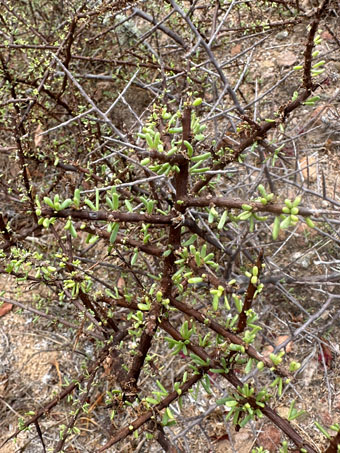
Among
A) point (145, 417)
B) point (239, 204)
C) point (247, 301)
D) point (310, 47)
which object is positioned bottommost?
point (145, 417)

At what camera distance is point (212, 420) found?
2.01 metres

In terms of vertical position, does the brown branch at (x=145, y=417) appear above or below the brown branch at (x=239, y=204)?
below

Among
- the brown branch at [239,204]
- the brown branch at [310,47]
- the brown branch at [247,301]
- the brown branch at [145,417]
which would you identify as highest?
the brown branch at [310,47]

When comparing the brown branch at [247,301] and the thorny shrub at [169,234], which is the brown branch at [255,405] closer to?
the thorny shrub at [169,234]

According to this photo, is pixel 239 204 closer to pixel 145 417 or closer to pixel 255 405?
pixel 255 405

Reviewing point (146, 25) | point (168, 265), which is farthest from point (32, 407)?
point (146, 25)

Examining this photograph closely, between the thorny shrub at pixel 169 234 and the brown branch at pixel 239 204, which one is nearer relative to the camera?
the brown branch at pixel 239 204

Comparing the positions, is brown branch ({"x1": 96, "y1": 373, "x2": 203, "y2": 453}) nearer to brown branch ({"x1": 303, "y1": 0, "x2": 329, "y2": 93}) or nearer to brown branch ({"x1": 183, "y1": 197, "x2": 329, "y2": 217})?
brown branch ({"x1": 183, "y1": 197, "x2": 329, "y2": 217})

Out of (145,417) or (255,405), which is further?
(145,417)

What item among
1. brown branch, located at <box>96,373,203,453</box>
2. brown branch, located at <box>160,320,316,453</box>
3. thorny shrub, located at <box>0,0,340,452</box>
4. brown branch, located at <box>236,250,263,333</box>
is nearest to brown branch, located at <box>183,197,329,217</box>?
thorny shrub, located at <box>0,0,340,452</box>

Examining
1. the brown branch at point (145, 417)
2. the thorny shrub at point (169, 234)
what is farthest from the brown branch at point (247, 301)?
the brown branch at point (145, 417)

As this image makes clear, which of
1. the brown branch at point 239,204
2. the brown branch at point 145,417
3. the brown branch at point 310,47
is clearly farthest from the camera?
the brown branch at point 145,417

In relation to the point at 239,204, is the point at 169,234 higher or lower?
lower

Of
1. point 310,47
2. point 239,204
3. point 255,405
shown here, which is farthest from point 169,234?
point 310,47
